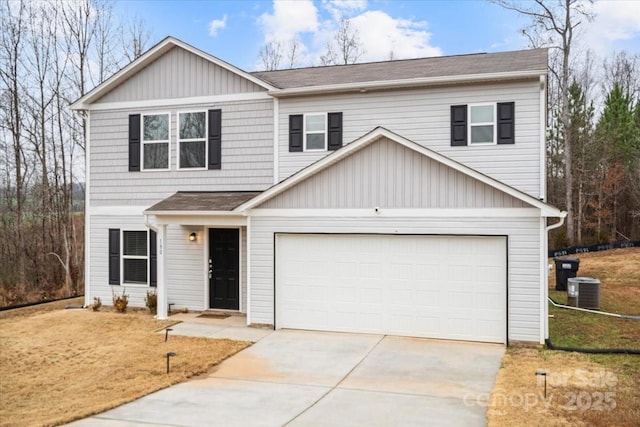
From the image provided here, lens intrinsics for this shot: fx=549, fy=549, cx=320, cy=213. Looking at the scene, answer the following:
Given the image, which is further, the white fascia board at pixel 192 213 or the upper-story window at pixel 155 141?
the upper-story window at pixel 155 141

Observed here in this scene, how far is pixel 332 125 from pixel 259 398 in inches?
295

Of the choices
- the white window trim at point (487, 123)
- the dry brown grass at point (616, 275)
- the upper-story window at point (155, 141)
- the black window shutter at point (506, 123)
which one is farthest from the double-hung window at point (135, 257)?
the dry brown grass at point (616, 275)

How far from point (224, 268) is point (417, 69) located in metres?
7.03

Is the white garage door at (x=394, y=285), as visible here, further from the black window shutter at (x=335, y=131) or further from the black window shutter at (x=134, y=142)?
the black window shutter at (x=134, y=142)

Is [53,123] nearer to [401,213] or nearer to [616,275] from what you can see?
[401,213]

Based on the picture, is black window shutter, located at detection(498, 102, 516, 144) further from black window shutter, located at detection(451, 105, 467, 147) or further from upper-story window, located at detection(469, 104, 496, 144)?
black window shutter, located at detection(451, 105, 467, 147)

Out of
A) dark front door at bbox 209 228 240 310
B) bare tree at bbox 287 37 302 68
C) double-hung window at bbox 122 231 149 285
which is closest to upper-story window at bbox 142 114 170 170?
double-hung window at bbox 122 231 149 285

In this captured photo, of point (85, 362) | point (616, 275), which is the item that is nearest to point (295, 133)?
point (85, 362)

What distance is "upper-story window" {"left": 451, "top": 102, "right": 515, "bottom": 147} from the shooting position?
12086 mm

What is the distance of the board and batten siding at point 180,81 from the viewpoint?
46.0 feet

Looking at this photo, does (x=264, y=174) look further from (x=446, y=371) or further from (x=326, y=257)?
(x=446, y=371)

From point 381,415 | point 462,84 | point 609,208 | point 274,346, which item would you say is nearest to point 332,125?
point 462,84

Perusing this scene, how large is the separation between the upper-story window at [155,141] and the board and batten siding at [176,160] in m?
0.16

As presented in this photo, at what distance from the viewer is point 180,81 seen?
14.4 m
